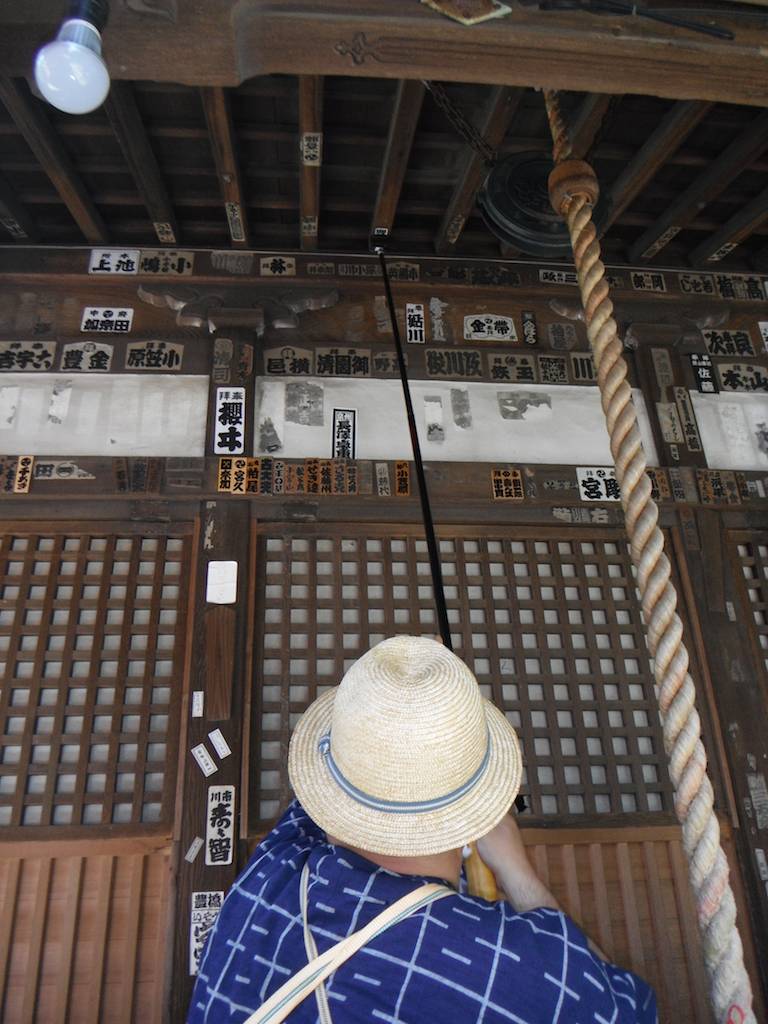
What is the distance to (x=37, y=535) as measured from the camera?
335cm

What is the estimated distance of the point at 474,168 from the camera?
334 centimetres

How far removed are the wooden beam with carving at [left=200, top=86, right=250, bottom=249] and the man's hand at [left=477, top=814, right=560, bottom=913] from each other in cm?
294

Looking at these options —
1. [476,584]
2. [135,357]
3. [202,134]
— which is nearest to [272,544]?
[476,584]

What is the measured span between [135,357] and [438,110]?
78.2 inches

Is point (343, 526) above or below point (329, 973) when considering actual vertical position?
above

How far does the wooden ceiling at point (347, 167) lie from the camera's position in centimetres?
310

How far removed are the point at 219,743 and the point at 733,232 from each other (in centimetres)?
377

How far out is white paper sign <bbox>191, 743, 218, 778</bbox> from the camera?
2936 mm

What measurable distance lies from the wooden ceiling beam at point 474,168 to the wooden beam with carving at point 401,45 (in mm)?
745

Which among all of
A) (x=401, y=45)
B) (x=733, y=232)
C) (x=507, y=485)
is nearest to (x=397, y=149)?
(x=401, y=45)

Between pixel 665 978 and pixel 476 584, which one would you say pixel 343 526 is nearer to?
pixel 476 584

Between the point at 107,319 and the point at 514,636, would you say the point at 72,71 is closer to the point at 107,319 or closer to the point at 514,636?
the point at 107,319

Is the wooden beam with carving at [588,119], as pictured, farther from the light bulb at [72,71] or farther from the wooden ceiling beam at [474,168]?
the light bulb at [72,71]

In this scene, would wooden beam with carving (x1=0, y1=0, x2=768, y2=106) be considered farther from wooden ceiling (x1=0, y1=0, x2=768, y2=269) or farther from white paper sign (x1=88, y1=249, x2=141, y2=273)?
white paper sign (x1=88, y1=249, x2=141, y2=273)
